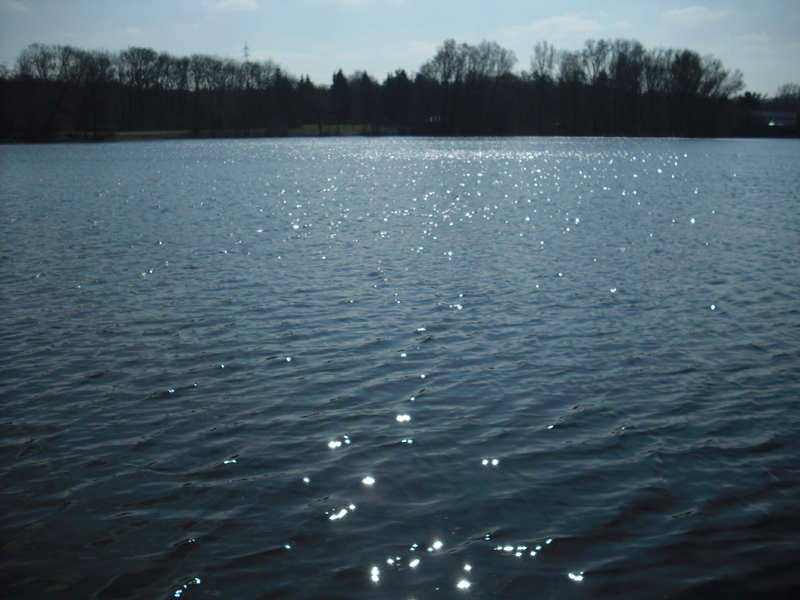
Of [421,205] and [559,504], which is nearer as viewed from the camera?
[559,504]

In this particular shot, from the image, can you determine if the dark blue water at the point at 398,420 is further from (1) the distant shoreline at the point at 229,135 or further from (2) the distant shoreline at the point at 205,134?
(1) the distant shoreline at the point at 229,135

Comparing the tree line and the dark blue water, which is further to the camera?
the tree line

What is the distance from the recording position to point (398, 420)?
8.10 m

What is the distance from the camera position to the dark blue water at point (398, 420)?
5.35 m

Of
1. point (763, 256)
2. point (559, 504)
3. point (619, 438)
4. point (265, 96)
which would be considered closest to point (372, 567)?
point (559, 504)

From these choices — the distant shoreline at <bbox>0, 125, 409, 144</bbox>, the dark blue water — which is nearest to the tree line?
the distant shoreline at <bbox>0, 125, 409, 144</bbox>

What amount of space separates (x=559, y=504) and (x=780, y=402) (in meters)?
4.65

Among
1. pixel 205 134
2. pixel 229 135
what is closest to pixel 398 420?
pixel 229 135

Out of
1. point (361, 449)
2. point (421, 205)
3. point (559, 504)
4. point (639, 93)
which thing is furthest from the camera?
point (639, 93)

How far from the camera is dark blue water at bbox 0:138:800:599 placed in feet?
17.5

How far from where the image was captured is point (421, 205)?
105ft

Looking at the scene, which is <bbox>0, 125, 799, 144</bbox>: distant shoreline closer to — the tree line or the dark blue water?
the tree line

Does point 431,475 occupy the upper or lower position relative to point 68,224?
lower

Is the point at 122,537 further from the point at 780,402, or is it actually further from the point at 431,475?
the point at 780,402
